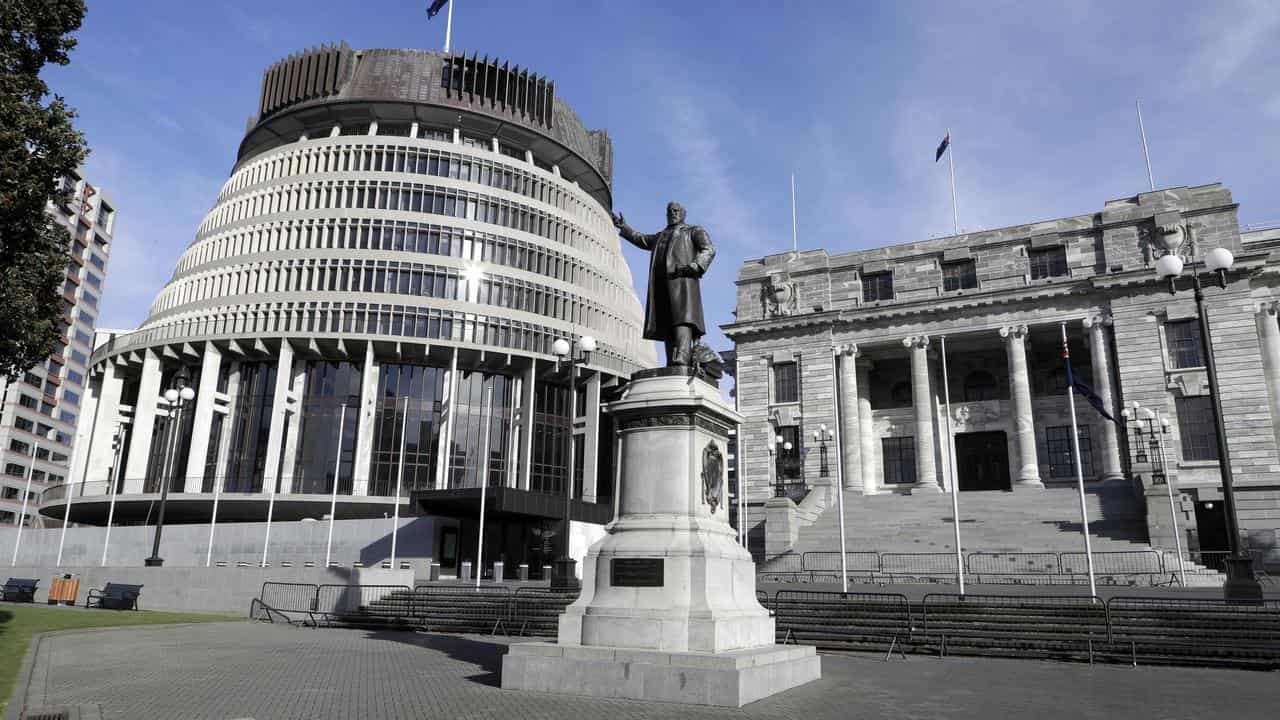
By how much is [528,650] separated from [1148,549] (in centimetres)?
3093

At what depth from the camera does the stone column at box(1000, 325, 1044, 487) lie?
160 ft

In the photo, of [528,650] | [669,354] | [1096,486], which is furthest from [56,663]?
[1096,486]

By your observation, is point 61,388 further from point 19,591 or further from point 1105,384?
point 1105,384

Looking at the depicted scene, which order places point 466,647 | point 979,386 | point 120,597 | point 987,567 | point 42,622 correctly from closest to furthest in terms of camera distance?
point 466,647 → point 42,622 → point 120,597 → point 987,567 → point 979,386

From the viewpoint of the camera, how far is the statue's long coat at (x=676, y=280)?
1332cm

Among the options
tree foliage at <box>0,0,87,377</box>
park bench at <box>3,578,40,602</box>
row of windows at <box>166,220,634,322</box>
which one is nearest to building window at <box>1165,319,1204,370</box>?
row of windows at <box>166,220,634,322</box>

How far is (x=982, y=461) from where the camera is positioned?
53.4 meters

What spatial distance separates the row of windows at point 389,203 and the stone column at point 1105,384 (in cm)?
4240

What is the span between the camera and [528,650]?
11.0 metres

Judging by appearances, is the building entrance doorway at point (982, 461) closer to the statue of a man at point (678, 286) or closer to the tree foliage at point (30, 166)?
the statue of a man at point (678, 286)

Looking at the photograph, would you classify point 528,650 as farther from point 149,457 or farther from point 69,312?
point 69,312

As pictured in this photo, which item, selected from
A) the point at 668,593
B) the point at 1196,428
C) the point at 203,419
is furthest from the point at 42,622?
the point at 1196,428

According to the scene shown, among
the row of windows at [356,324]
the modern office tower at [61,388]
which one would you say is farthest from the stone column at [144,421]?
the modern office tower at [61,388]

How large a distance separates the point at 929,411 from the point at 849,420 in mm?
5120
